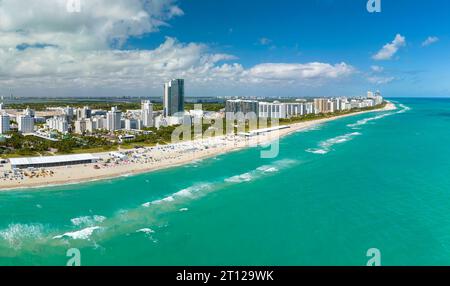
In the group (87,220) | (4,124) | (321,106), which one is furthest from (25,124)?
(321,106)

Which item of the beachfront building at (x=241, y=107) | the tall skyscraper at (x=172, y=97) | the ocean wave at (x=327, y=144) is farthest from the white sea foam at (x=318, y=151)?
the tall skyscraper at (x=172, y=97)

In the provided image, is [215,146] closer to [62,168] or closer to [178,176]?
[178,176]

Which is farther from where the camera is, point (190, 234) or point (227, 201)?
point (227, 201)

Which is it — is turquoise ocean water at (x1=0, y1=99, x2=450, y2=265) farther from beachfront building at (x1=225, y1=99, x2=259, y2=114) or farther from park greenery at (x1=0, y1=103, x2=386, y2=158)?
beachfront building at (x1=225, y1=99, x2=259, y2=114)

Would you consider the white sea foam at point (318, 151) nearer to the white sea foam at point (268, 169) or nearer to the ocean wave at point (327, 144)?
the ocean wave at point (327, 144)

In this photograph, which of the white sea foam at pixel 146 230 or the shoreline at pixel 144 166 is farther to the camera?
the shoreline at pixel 144 166
